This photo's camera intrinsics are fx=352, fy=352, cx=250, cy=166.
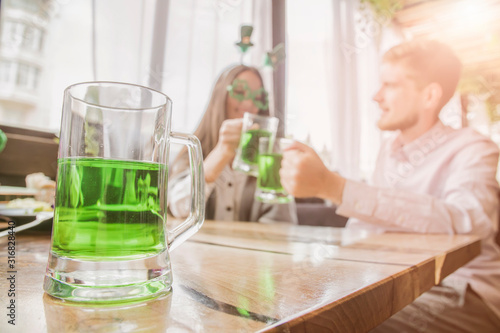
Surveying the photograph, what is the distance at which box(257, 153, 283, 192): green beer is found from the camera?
3.83 ft

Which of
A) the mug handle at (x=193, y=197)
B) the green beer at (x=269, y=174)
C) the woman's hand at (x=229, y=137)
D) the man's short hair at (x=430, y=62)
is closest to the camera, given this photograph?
the mug handle at (x=193, y=197)

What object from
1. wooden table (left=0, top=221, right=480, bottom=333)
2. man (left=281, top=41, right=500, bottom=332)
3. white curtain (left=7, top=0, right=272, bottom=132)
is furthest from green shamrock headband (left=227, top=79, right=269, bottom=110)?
wooden table (left=0, top=221, right=480, bottom=333)

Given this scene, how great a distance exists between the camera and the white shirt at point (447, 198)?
1.29 meters

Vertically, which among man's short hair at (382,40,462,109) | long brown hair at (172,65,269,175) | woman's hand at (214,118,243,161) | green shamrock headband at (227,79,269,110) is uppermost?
man's short hair at (382,40,462,109)

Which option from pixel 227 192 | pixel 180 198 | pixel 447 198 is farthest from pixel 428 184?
pixel 180 198

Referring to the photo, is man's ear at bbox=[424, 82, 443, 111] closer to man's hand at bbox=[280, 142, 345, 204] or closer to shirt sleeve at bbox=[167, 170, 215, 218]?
man's hand at bbox=[280, 142, 345, 204]

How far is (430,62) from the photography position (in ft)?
6.57

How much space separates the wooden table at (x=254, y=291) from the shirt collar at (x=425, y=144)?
116 centimetres

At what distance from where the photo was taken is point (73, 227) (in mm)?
327

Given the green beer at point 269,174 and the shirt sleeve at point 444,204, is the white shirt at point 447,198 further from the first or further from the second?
the green beer at point 269,174

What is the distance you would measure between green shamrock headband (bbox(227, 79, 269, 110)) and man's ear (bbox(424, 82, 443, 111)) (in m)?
0.88

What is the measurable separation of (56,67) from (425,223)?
166 cm

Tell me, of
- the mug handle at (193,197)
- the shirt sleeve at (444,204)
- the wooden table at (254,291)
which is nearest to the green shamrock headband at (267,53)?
the shirt sleeve at (444,204)

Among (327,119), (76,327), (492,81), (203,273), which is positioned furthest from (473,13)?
(76,327)
